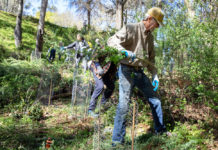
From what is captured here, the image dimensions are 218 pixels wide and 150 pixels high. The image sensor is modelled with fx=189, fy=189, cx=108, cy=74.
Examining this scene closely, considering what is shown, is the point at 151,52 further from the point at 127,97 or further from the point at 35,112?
the point at 35,112

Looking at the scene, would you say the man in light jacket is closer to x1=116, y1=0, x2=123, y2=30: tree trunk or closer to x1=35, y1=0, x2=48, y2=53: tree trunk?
x1=116, y1=0, x2=123, y2=30: tree trunk

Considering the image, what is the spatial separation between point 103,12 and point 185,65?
19.1 ft

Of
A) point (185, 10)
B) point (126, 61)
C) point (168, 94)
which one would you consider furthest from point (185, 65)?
point (126, 61)

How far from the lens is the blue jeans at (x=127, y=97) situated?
2352mm

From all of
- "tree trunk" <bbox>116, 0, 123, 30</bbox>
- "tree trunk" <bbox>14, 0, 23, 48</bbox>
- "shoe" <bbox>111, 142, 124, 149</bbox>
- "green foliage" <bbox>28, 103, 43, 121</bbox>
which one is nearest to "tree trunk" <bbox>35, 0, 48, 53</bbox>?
"tree trunk" <bbox>14, 0, 23, 48</bbox>

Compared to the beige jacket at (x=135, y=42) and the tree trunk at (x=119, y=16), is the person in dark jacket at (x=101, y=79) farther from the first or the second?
the tree trunk at (x=119, y=16)

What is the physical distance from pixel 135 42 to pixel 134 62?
29cm

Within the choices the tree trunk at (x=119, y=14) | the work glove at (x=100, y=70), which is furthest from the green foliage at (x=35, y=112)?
the tree trunk at (x=119, y=14)

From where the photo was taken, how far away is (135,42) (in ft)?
8.65

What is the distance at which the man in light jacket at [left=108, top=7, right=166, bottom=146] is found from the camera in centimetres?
239

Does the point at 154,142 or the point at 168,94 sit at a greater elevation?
the point at 168,94

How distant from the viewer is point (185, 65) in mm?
→ 3250

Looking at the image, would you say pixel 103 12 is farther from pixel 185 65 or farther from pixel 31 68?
pixel 185 65

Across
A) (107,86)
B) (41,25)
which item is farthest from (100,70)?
(41,25)
